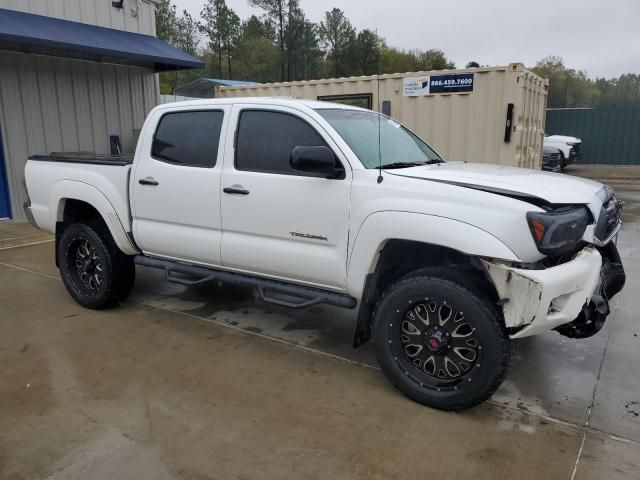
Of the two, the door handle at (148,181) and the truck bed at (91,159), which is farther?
the truck bed at (91,159)

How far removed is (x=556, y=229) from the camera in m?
2.99

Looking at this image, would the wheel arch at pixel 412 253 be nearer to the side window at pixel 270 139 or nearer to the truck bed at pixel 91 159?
the side window at pixel 270 139

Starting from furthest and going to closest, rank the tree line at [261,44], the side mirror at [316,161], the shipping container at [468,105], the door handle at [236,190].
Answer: the tree line at [261,44] → the shipping container at [468,105] → the door handle at [236,190] → the side mirror at [316,161]

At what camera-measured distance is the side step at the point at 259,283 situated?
3820mm

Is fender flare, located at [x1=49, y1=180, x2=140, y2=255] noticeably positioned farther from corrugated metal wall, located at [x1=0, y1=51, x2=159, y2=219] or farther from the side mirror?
corrugated metal wall, located at [x1=0, y1=51, x2=159, y2=219]

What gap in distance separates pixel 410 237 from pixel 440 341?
674 mm

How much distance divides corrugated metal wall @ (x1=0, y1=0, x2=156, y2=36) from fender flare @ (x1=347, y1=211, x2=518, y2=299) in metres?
8.84

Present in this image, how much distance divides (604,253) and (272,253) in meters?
2.39

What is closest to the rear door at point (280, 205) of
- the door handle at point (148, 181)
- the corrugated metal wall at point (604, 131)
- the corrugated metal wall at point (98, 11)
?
the door handle at point (148, 181)

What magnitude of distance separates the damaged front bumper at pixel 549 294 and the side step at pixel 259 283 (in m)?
1.09

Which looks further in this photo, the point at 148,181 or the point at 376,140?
the point at 148,181

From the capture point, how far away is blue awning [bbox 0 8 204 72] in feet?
28.2

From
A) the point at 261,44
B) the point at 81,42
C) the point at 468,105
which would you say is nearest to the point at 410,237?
the point at 468,105

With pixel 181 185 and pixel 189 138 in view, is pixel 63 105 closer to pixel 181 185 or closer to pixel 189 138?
pixel 189 138
